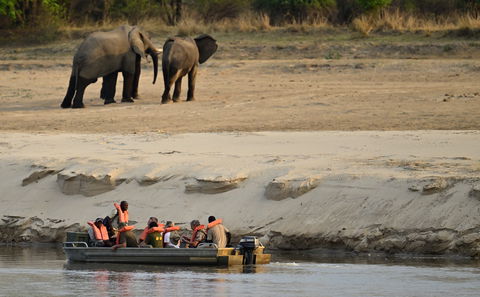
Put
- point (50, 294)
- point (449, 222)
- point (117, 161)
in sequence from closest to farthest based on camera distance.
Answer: point (50, 294)
point (449, 222)
point (117, 161)

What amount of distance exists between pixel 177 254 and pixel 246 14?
89.3 feet

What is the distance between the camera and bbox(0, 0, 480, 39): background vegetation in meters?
41.2

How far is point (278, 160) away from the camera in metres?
23.6

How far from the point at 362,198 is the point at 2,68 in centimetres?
1984

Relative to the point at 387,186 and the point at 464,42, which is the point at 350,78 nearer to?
the point at 464,42

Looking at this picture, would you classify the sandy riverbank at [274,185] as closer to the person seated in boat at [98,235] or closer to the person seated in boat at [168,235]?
the person seated in boat at [168,235]

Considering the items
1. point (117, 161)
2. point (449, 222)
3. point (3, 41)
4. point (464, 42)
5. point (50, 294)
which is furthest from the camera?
point (3, 41)

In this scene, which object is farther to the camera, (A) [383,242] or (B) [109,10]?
(B) [109,10]

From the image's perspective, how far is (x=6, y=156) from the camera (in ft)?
84.1

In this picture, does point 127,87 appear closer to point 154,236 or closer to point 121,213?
point 121,213

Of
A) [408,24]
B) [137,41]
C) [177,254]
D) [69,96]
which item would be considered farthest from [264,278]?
[408,24]

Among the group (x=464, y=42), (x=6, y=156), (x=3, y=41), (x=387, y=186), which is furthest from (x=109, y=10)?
(x=387, y=186)

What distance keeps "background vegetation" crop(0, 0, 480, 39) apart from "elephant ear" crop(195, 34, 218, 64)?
6.83 metres

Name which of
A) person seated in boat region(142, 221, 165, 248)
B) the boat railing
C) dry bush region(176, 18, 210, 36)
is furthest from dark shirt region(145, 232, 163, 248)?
dry bush region(176, 18, 210, 36)
